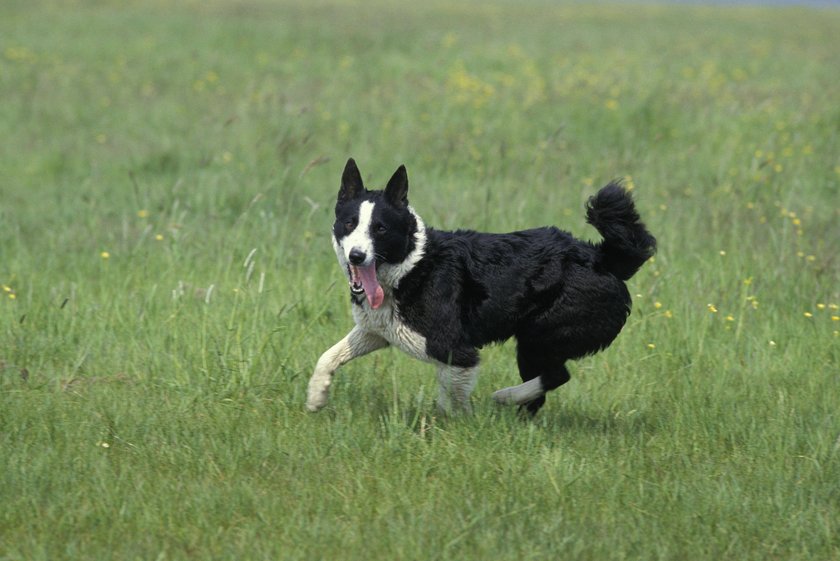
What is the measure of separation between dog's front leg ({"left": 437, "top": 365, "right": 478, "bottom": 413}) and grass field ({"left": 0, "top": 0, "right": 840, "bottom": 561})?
82 mm

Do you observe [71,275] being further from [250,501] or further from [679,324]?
[679,324]

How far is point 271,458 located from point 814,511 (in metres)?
2.25

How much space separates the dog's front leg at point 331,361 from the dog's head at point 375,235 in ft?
0.81

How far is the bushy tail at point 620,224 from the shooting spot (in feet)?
15.4

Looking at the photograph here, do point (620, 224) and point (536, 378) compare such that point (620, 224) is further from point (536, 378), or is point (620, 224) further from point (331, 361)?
point (331, 361)

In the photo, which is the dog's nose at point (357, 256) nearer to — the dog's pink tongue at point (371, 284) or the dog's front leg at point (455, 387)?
the dog's pink tongue at point (371, 284)

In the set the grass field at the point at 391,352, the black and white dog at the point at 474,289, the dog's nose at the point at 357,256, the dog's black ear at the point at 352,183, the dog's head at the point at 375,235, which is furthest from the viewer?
the dog's black ear at the point at 352,183

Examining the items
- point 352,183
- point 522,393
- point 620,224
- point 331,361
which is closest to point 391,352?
point 331,361

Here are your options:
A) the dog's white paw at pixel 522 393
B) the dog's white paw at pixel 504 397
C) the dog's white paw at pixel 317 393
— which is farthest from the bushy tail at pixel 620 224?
the dog's white paw at pixel 317 393

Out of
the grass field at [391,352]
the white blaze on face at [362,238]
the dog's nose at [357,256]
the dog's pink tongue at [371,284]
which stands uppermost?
the white blaze on face at [362,238]

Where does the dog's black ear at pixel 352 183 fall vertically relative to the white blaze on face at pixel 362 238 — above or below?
above

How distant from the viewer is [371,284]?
173 inches

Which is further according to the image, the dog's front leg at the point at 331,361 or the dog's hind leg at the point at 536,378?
the dog's hind leg at the point at 536,378

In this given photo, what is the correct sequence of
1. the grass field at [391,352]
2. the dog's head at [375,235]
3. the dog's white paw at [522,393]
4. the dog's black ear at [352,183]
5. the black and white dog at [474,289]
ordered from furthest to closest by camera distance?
1. the dog's white paw at [522,393]
2. the dog's black ear at [352,183]
3. the black and white dog at [474,289]
4. the dog's head at [375,235]
5. the grass field at [391,352]
